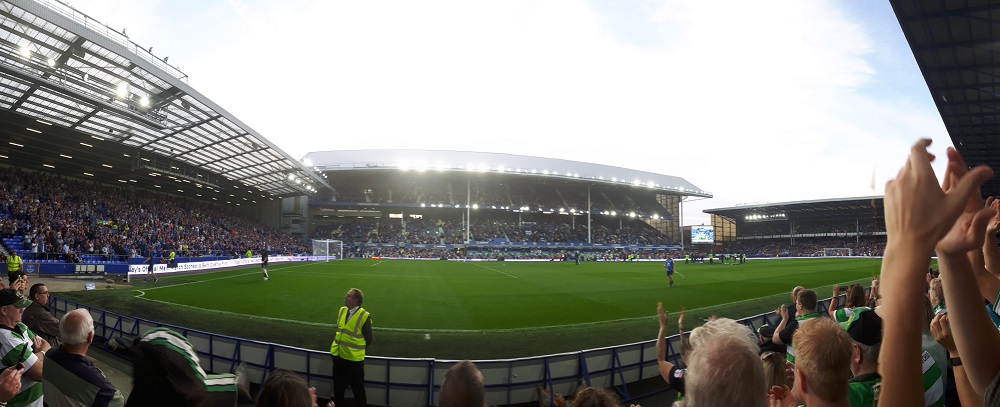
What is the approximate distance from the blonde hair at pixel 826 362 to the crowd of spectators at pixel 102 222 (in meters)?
36.3

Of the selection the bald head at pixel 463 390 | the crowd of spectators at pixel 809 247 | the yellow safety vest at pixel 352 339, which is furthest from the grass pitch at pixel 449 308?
the crowd of spectators at pixel 809 247

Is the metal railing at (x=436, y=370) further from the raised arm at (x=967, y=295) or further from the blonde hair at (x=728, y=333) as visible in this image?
the raised arm at (x=967, y=295)

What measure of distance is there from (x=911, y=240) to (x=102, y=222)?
45043mm

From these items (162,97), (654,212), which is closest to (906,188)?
(162,97)

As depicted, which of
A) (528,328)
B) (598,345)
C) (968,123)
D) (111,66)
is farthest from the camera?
(968,123)

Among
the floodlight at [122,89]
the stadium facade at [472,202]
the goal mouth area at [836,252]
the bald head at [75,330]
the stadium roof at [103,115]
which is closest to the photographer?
the bald head at [75,330]

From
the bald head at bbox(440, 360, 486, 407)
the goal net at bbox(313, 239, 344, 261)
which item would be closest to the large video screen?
the goal net at bbox(313, 239, 344, 261)

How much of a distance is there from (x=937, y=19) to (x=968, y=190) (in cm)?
2136

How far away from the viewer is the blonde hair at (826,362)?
1.68 metres

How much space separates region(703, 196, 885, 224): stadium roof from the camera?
71812 millimetres

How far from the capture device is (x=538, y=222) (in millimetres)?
83188

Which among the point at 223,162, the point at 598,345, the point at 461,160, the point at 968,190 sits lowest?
the point at 598,345

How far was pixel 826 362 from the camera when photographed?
5.53ft

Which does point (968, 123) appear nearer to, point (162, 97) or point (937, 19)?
point (937, 19)
